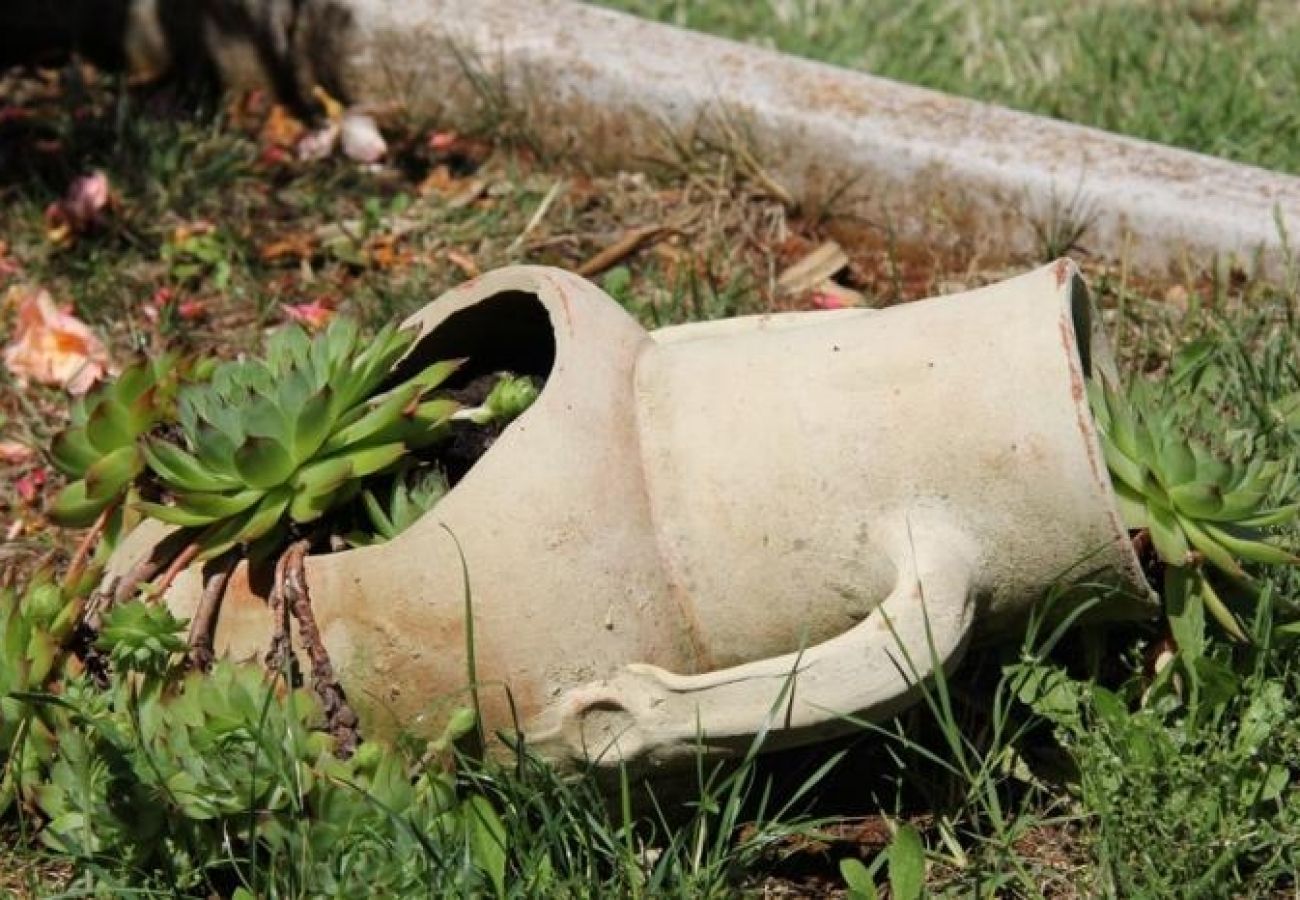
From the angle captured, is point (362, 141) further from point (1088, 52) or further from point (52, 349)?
point (1088, 52)

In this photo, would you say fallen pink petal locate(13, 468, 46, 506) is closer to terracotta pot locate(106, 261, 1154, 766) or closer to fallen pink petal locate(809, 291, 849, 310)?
terracotta pot locate(106, 261, 1154, 766)

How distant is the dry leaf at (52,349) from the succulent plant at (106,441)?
0.75m

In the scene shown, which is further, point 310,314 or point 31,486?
point 310,314

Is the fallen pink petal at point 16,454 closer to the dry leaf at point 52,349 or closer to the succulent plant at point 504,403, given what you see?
the dry leaf at point 52,349

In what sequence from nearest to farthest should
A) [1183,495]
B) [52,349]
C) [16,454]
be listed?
1. [1183,495]
2. [16,454]
3. [52,349]

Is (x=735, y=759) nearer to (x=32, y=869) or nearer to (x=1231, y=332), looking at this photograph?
(x=32, y=869)

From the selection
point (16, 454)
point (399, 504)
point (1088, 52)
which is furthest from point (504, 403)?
point (1088, 52)

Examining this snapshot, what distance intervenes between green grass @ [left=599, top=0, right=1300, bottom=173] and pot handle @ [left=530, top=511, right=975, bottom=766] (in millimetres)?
1775

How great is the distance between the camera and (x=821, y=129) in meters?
3.40

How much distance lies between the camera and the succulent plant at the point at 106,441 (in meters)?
2.27

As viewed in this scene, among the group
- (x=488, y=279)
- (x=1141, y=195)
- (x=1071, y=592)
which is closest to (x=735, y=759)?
(x=1071, y=592)

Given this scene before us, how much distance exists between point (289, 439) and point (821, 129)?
1570 millimetres

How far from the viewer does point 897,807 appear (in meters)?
2.17

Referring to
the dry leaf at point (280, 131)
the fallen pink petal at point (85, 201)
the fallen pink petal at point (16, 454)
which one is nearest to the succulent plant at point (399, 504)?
the fallen pink petal at point (16, 454)
